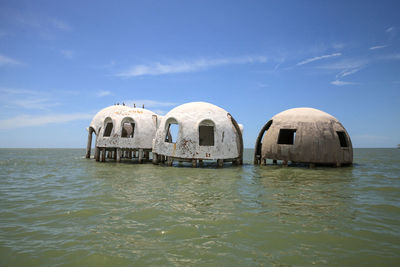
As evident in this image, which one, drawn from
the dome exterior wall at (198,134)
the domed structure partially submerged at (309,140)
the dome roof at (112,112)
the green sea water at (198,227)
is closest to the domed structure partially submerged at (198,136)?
the dome exterior wall at (198,134)

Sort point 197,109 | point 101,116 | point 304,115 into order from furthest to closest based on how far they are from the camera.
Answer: point 101,116, point 197,109, point 304,115

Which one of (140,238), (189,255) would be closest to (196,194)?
(140,238)

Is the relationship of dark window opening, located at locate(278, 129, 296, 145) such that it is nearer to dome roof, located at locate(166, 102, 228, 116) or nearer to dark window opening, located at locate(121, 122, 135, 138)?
dome roof, located at locate(166, 102, 228, 116)

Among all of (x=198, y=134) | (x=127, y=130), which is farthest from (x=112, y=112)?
(x=198, y=134)

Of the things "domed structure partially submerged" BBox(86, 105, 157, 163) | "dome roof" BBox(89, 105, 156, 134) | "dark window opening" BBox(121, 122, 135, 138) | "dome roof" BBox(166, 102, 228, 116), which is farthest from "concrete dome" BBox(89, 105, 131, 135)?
"dome roof" BBox(166, 102, 228, 116)

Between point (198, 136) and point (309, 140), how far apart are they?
648cm

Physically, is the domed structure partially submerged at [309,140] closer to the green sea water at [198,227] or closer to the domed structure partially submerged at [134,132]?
the green sea water at [198,227]

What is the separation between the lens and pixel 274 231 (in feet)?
14.6

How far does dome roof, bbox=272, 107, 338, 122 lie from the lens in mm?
15031

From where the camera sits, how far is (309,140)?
1431 centimetres

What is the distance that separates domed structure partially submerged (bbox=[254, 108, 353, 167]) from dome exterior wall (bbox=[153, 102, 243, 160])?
232cm

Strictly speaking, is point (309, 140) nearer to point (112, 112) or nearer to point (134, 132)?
point (134, 132)

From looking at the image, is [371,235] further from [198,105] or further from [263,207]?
[198,105]

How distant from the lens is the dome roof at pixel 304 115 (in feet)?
49.3
